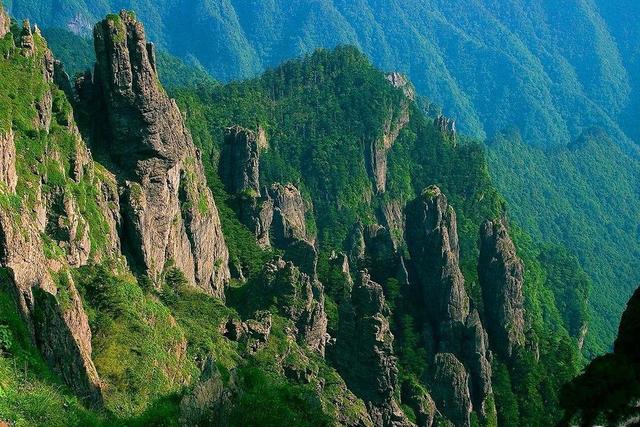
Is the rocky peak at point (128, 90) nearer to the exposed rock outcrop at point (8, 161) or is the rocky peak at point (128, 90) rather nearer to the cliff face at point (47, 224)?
the cliff face at point (47, 224)

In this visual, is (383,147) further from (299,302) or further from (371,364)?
(371,364)

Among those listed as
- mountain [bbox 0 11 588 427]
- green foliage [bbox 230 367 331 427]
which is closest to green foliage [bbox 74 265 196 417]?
mountain [bbox 0 11 588 427]

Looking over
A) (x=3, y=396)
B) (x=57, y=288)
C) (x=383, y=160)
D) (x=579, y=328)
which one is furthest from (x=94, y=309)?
(x=383, y=160)

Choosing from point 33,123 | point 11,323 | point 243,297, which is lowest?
point 11,323

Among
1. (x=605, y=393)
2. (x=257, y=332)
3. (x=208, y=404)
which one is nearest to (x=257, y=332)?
(x=257, y=332)

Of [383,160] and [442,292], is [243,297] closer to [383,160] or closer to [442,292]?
[442,292]

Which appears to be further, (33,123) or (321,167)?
(321,167)

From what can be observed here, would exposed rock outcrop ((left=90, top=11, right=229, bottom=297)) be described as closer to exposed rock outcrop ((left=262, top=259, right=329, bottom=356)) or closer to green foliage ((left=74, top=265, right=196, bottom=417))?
exposed rock outcrop ((left=262, top=259, right=329, bottom=356))
